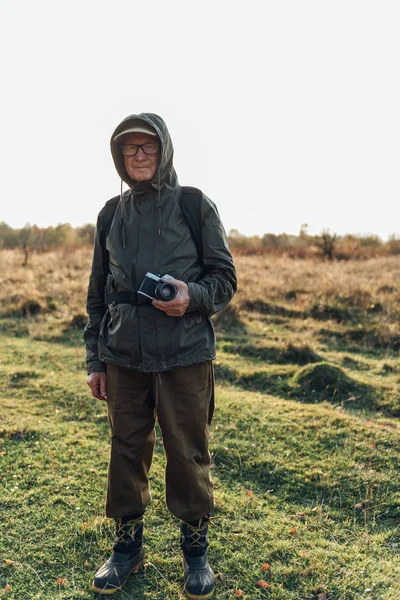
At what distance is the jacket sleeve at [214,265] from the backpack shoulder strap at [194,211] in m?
0.03

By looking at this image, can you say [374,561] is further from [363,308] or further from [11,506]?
[363,308]

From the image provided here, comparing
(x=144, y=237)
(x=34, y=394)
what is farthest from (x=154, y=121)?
(x=34, y=394)

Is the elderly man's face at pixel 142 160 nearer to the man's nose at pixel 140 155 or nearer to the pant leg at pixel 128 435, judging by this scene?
the man's nose at pixel 140 155

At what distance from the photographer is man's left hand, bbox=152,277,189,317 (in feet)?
8.84

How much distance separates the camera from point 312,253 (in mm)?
23891

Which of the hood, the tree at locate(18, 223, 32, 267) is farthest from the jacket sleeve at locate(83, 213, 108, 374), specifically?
the tree at locate(18, 223, 32, 267)

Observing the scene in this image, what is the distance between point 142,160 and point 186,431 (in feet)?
4.87

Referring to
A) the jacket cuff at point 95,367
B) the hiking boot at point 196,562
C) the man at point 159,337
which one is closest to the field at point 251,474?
the hiking boot at point 196,562

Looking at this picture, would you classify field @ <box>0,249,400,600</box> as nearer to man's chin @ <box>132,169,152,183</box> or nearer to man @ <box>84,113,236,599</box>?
man @ <box>84,113,236,599</box>

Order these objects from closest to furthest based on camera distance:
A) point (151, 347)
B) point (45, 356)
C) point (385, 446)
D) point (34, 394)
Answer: point (151, 347) → point (385, 446) → point (34, 394) → point (45, 356)

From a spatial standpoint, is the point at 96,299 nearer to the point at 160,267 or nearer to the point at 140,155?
the point at 160,267

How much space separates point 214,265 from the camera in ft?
Result: 9.77

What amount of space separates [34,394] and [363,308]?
6746 mm

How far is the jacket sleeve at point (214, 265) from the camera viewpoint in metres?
2.88
